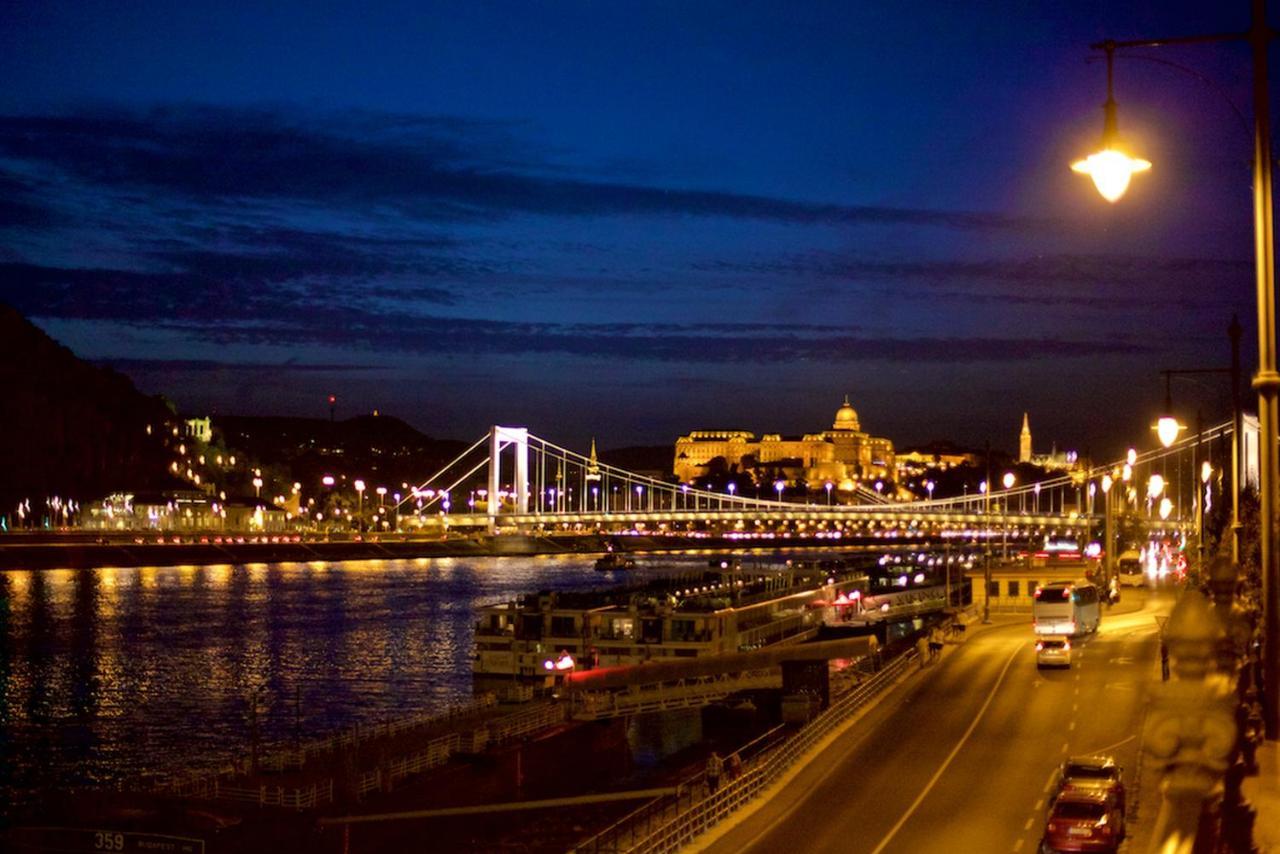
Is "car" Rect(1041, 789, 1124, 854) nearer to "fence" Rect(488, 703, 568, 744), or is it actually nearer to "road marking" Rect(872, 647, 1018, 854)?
"road marking" Rect(872, 647, 1018, 854)

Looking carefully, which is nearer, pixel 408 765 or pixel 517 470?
pixel 408 765

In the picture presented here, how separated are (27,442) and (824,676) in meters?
90.2

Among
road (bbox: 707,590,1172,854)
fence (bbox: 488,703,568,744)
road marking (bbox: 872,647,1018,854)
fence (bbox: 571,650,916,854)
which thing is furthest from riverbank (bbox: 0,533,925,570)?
fence (bbox: 571,650,916,854)

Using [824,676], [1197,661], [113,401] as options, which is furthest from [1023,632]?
[113,401]

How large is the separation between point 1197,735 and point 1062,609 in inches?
650

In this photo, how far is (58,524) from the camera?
11344cm

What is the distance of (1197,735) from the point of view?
43.3ft

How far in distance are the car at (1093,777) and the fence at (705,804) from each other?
3556 mm

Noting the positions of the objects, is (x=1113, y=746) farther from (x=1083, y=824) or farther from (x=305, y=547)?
(x=305, y=547)

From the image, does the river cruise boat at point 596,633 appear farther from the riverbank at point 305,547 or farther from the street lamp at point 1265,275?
the riverbank at point 305,547

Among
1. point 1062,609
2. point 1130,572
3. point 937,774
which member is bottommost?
point 937,774

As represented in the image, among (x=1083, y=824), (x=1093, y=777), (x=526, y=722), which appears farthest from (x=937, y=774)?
(x=526, y=722)

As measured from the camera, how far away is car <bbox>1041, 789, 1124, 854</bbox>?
1312 centimetres

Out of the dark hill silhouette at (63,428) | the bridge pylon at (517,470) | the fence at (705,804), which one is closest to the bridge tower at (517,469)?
the bridge pylon at (517,470)
